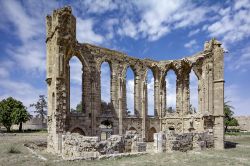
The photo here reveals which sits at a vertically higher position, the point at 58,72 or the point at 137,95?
the point at 58,72

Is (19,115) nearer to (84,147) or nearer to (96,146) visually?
(84,147)

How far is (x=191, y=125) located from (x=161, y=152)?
1002cm

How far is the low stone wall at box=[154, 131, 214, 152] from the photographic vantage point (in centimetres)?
1753

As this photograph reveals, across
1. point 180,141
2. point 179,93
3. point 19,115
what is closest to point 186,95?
point 179,93

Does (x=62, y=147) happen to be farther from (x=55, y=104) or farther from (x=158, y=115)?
(x=158, y=115)

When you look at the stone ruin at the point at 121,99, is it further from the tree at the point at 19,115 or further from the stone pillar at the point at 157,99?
the tree at the point at 19,115

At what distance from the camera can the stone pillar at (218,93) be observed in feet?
72.7

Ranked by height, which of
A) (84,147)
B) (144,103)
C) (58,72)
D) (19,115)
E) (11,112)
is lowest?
(19,115)

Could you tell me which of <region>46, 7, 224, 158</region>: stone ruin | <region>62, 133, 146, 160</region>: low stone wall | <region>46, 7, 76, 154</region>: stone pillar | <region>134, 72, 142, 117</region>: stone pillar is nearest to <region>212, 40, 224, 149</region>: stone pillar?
<region>46, 7, 224, 158</region>: stone ruin

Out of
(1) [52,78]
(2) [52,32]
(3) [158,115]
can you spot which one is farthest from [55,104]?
(3) [158,115]

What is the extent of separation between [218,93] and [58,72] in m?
12.9

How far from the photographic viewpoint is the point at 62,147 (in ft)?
56.0

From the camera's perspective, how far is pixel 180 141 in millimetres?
18375

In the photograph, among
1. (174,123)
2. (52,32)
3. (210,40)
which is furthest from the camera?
(174,123)
